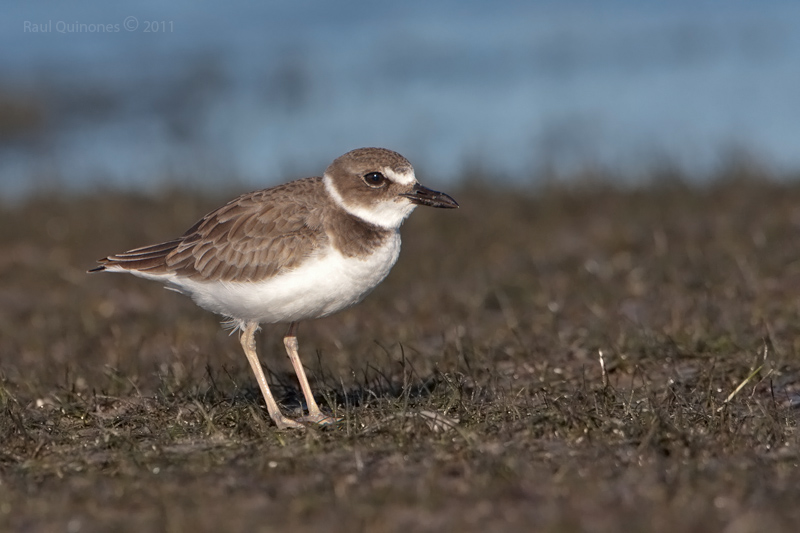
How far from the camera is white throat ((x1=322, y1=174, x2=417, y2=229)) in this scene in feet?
18.5

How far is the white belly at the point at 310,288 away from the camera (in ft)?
17.4

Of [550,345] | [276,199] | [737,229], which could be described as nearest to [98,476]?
[276,199]

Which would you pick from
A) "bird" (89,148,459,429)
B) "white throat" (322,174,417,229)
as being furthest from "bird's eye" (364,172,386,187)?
"white throat" (322,174,417,229)

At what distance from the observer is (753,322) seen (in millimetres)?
7066

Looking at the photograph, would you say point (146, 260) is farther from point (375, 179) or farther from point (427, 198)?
point (427, 198)

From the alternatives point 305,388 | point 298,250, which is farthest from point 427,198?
point 305,388

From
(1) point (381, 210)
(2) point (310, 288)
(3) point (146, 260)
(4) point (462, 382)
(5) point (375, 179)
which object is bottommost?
(4) point (462, 382)

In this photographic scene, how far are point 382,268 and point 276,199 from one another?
755mm

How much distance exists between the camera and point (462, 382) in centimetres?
558

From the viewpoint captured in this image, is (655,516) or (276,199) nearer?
(655,516)

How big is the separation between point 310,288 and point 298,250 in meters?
0.22

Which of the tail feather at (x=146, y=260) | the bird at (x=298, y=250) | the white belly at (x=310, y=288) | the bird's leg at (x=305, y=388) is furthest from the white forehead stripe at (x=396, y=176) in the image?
the tail feather at (x=146, y=260)

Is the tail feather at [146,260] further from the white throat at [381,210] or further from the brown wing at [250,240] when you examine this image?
the white throat at [381,210]

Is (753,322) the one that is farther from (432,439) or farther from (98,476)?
(98,476)
